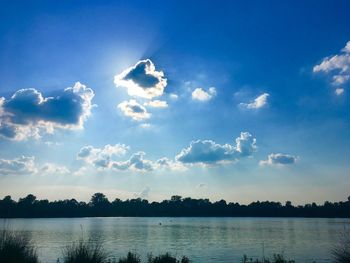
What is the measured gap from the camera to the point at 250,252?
47312 mm

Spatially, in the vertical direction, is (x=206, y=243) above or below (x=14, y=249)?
below

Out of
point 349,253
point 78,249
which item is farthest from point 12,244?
point 349,253

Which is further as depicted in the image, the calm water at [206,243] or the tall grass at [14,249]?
the calm water at [206,243]

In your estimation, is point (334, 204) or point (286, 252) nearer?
point (286, 252)

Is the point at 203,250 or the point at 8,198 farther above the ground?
the point at 8,198

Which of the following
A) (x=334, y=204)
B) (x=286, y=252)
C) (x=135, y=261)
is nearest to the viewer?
(x=135, y=261)

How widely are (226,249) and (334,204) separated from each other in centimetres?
15435

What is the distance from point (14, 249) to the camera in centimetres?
1852

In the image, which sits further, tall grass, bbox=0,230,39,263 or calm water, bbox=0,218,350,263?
calm water, bbox=0,218,350,263

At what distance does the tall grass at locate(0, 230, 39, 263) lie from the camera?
18.0 m

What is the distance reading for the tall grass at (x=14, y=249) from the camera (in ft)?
59.2

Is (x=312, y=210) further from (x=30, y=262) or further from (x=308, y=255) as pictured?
(x=30, y=262)

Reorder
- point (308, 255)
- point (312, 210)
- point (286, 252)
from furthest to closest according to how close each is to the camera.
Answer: point (312, 210)
point (286, 252)
point (308, 255)

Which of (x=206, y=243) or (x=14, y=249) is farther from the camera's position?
(x=206, y=243)
